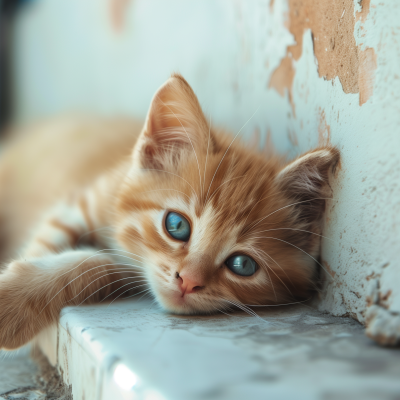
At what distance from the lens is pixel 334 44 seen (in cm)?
104

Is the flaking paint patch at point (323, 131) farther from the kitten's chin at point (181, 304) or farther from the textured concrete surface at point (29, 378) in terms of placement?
the textured concrete surface at point (29, 378)

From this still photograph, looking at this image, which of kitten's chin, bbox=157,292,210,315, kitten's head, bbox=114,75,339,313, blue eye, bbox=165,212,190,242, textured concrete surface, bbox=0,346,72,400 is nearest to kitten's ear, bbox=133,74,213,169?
kitten's head, bbox=114,75,339,313


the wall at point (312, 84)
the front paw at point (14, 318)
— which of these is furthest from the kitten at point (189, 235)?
the wall at point (312, 84)

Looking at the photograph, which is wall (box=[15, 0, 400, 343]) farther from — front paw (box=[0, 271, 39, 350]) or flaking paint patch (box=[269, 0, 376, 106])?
front paw (box=[0, 271, 39, 350])

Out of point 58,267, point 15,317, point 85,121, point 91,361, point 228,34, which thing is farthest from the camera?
point 85,121

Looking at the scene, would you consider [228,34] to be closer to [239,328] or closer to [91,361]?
[239,328]

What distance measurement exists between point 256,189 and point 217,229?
7.0 inches

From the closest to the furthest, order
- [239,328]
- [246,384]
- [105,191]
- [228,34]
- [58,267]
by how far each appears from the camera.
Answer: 1. [246,384]
2. [239,328]
3. [58,267]
4. [105,191]
5. [228,34]

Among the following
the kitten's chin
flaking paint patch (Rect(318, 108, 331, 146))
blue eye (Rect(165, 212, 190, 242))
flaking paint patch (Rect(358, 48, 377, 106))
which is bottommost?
the kitten's chin

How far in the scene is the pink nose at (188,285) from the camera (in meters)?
1.01

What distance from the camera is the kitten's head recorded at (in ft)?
3.43

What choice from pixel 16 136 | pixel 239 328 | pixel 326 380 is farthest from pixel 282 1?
pixel 16 136

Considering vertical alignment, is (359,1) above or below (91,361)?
above

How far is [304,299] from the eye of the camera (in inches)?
46.8
